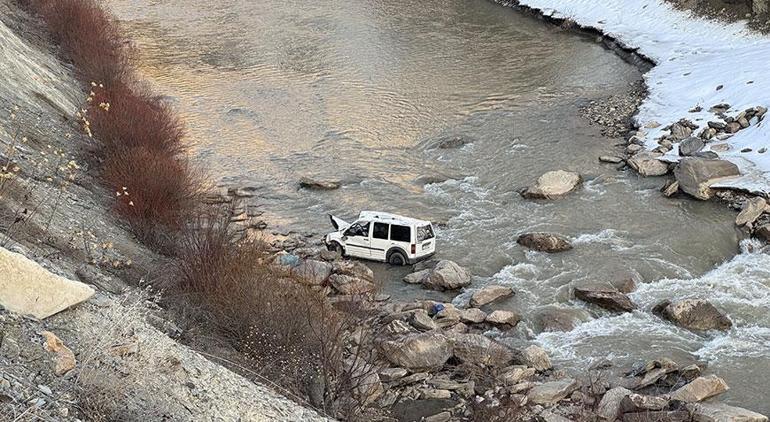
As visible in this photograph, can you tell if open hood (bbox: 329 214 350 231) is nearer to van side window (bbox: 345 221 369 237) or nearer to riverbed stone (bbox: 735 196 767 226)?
van side window (bbox: 345 221 369 237)

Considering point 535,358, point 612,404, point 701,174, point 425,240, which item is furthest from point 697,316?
point 701,174

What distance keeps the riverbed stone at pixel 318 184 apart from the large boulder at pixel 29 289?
52.2 feet

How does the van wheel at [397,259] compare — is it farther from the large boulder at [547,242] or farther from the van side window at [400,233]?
the large boulder at [547,242]

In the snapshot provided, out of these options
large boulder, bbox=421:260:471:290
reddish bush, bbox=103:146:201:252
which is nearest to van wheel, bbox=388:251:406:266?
large boulder, bbox=421:260:471:290

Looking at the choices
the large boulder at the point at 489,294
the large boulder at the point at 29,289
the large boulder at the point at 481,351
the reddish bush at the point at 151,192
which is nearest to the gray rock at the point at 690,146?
the large boulder at the point at 489,294

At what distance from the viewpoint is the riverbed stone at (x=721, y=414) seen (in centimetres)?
1202

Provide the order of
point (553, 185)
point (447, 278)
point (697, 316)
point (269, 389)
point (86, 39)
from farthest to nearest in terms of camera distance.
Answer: point (86, 39), point (553, 185), point (447, 278), point (697, 316), point (269, 389)

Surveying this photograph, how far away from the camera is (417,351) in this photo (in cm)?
1395

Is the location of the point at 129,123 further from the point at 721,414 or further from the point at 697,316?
the point at 721,414

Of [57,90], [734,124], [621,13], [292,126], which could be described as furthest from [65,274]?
[621,13]

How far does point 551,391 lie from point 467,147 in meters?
14.8

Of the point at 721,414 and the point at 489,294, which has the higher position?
the point at 721,414

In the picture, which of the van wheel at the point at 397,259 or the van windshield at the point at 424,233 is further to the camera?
the van wheel at the point at 397,259

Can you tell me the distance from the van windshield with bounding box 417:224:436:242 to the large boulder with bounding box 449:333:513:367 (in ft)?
15.9
